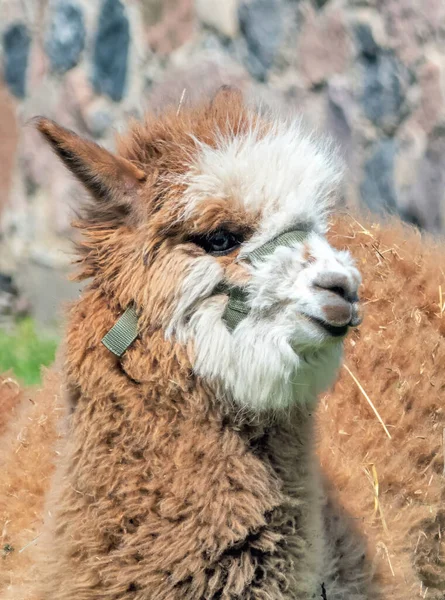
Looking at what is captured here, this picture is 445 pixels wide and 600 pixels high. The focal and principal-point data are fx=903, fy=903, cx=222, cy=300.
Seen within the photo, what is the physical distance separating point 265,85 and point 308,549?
4.08 m

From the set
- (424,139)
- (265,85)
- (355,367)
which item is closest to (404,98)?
(424,139)

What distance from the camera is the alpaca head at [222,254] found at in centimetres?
218

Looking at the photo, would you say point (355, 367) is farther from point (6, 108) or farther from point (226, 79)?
point (6, 108)

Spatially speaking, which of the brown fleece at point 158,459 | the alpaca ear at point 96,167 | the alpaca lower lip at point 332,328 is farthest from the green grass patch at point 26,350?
the alpaca lower lip at point 332,328

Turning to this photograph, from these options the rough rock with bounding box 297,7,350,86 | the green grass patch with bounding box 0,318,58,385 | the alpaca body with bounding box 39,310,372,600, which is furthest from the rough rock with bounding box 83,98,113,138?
the alpaca body with bounding box 39,310,372,600

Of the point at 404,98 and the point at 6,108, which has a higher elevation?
the point at 404,98

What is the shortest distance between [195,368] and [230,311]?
17 centimetres

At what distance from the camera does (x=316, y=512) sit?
241 cm

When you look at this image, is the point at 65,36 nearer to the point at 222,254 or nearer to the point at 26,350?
the point at 26,350

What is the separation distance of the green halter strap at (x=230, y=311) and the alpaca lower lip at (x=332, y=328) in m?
0.18

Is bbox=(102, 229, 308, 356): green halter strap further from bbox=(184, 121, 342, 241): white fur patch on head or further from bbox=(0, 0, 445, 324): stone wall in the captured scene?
bbox=(0, 0, 445, 324): stone wall

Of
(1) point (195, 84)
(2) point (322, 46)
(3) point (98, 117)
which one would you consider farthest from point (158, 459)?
(3) point (98, 117)

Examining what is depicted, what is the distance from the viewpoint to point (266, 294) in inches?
86.4

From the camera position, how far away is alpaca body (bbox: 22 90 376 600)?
220cm
